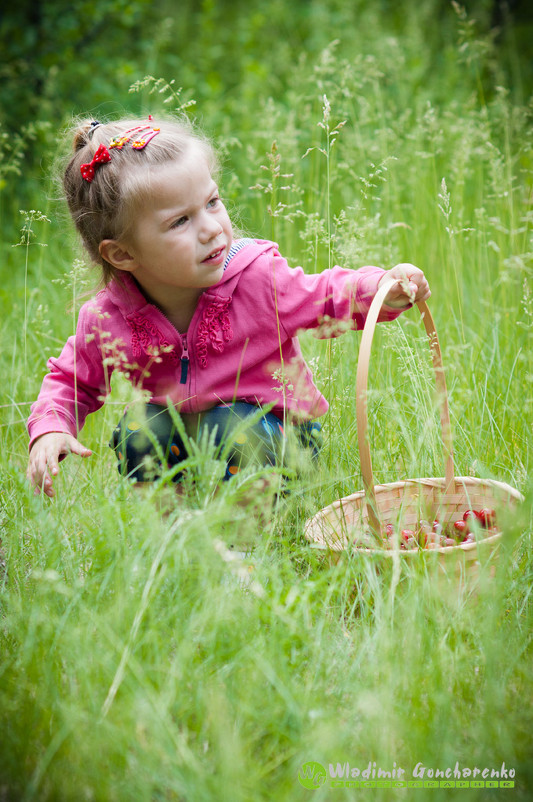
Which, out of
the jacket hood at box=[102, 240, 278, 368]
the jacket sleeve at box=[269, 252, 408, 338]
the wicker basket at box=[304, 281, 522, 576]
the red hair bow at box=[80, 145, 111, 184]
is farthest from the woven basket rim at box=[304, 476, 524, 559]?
the red hair bow at box=[80, 145, 111, 184]

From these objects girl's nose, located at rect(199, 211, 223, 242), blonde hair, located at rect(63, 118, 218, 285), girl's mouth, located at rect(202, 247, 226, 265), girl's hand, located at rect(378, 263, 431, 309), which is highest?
blonde hair, located at rect(63, 118, 218, 285)

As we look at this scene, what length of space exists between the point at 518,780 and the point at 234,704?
1.37ft

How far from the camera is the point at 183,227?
170 cm

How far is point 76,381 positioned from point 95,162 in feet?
1.73

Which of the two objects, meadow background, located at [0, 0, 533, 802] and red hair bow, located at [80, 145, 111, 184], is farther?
red hair bow, located at [80, 145, 111, 184]

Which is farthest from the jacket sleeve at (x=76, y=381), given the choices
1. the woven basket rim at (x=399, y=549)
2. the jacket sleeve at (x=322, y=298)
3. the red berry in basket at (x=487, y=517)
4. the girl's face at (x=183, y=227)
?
the red berry in basket at (x=487, y=517)

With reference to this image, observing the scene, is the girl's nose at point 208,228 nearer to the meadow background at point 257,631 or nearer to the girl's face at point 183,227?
→ the girl's face at point 183,227

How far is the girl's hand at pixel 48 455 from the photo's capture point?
1.57 meters

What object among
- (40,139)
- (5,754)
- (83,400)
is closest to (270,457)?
(83,400)

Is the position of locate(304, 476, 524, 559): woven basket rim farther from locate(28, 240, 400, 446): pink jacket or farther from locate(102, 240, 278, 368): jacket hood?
locate(102, 240, 278, 368): jacket hood

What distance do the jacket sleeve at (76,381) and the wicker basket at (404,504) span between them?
0.68m

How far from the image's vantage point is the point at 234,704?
1.12 metres

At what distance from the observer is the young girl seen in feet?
5.52
